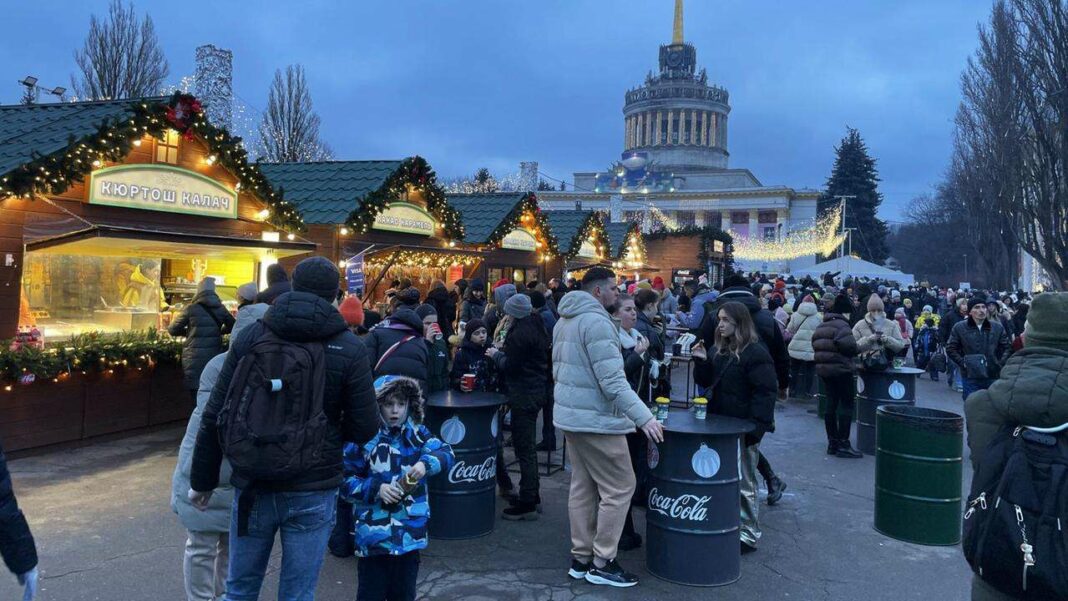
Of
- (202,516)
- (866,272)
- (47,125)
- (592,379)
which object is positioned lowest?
(202,516)

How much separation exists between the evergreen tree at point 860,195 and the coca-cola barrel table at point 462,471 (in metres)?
66.4

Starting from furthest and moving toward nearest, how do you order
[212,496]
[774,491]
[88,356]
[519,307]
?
[88,356]
[774,491]
[519,307]
[212,496]

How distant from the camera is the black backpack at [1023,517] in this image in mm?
2277

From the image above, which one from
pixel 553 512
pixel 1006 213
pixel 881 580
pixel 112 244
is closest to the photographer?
pixel 881 580

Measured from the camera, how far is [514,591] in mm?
4375

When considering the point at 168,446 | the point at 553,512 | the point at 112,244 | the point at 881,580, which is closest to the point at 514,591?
the point at 553,512

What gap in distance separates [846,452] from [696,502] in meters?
4.42

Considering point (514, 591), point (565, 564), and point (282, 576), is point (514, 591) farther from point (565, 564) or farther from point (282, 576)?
point (282, 576)

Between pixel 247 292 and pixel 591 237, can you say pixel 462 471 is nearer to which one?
pixel 247 292

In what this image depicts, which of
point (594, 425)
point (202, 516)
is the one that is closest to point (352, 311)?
point (594, 425)

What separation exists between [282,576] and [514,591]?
189 cm

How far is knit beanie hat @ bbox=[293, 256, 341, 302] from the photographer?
2.91 m

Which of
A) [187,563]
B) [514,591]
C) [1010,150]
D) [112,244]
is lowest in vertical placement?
[514,591]

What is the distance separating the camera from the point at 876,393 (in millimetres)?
8086
